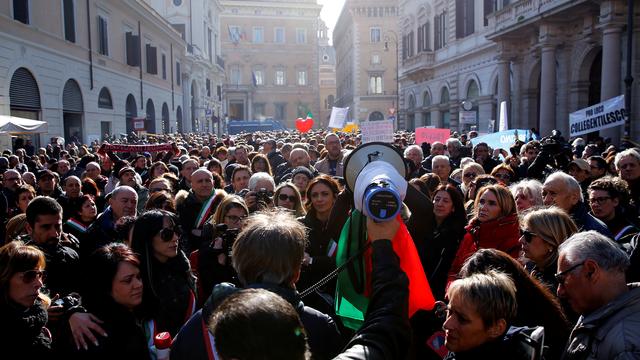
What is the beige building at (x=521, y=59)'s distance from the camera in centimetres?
1648

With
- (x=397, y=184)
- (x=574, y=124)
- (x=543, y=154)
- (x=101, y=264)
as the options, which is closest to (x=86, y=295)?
(x=101, y=264)

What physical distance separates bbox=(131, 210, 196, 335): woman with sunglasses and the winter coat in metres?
1.87

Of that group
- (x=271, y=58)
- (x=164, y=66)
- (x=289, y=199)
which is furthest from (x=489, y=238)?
(x=271, y=58)

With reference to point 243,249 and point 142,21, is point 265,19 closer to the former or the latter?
point 142,21

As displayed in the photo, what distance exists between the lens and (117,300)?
9.22ft

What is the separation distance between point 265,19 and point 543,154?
71075 mm

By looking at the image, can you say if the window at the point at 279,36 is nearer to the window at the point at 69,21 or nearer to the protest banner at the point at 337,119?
the window at the point at 69,21

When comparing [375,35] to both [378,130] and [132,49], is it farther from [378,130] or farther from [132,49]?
[378,130]

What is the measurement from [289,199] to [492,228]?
77.5 inches

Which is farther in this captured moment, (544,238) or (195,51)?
(195,51)

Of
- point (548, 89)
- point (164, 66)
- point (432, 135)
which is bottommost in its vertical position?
point (432, 135)

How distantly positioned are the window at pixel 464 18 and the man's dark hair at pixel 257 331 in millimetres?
30349

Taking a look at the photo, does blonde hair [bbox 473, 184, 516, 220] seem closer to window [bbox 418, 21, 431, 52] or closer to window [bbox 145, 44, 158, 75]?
window [bbox 145, 44, 158, 75]

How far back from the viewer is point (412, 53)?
4012 cm
